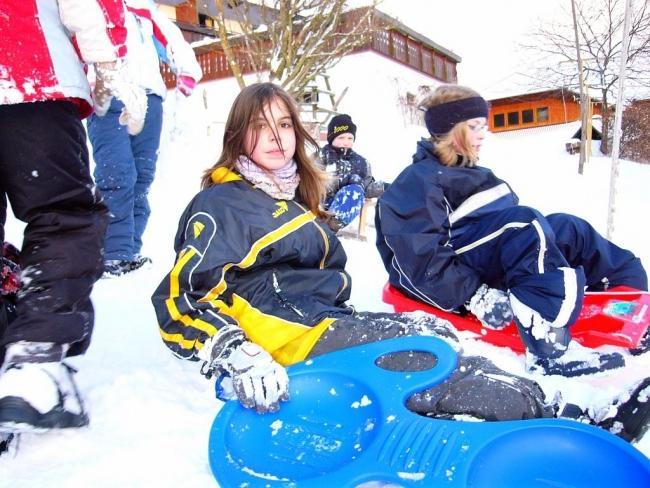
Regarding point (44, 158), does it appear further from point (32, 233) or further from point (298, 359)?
point (298, 359)

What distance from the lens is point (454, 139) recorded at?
2.02 m

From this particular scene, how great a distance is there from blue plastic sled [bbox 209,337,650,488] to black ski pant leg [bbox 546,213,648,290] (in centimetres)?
111

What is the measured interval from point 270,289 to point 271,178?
0.36 metres

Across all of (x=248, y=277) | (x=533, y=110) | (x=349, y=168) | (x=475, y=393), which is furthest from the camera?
(x=533, y=110)

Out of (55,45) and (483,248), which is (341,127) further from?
(55,45)

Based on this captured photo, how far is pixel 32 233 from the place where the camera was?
1.14 metres

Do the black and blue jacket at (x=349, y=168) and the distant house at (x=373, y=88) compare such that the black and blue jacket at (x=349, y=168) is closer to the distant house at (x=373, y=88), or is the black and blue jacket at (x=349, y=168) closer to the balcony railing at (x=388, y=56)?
the distant house at (x=373, y=88)

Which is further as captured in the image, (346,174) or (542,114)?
(542,114)

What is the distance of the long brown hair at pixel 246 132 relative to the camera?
159 cm

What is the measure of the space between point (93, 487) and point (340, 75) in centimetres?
1192

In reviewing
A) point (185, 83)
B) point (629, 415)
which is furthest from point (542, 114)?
point (629, 415)

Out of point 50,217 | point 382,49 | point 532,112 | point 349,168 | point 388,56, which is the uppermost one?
point 382,49

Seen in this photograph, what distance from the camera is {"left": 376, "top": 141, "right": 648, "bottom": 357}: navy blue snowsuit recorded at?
5.26 feet

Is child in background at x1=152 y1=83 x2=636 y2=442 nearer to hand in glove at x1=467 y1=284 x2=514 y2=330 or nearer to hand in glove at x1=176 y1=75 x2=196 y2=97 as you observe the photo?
hand in glove at x1=467 y1=284 x2=514 y2=330
